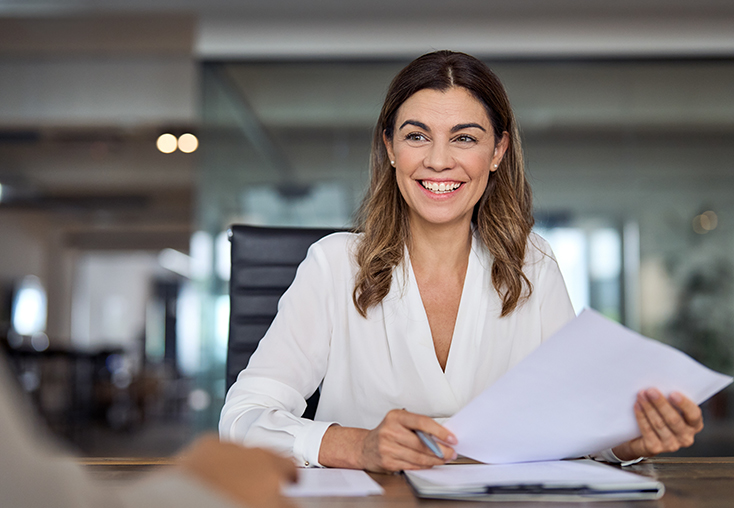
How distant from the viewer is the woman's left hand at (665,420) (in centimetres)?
83

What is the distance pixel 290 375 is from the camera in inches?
47.7

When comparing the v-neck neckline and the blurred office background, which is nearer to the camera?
the v-neck neckline

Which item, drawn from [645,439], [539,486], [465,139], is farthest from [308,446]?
[465,139]


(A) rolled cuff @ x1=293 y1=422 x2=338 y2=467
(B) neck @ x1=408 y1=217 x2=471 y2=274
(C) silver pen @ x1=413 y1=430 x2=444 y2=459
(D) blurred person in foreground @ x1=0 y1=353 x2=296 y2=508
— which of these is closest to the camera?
(D) blurred person in foreground @ x1=0 y1=353 x2=296 y2=508

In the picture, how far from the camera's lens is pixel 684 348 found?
455cm

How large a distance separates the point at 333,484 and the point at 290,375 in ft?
1.47

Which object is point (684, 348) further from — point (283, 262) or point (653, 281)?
point (283, 262)

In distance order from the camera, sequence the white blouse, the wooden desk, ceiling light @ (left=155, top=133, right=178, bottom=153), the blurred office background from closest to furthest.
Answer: the wooden desk, the white blouse, the blurred office background, ceiling light @ (left=155, top=133, right=178, bottom=153)

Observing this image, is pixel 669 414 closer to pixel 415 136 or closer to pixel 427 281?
pixel 427 281

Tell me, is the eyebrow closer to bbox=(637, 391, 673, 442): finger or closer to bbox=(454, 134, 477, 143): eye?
bbox=(454, 134, 477, 143): eye

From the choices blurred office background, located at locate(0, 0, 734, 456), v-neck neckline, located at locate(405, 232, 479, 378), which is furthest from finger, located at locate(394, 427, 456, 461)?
blurred office background, located at locate(0, 0, 734, 456)

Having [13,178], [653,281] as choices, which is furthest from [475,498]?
[13,178]

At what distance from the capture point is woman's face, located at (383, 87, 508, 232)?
135 cm

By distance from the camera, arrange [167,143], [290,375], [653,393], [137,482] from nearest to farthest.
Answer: [137,482]
[653,393]
[290,375]
[167,143]
